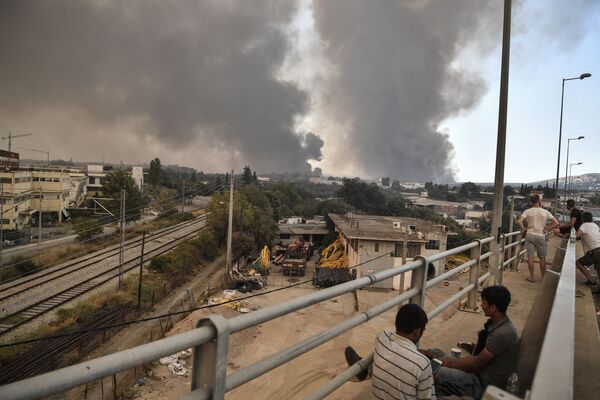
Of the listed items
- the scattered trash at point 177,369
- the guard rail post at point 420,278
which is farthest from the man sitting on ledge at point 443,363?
the scattered trash at point 177,369

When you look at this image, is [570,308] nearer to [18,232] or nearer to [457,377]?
[457,377]

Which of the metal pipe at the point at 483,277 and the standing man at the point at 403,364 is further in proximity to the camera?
the metal pipe at the point at 483,277

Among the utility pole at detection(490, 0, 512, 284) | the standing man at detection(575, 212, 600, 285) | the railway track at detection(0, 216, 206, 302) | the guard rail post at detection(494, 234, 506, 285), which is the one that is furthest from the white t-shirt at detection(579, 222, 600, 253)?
the railway track at detection(0, 216, 206, 302)

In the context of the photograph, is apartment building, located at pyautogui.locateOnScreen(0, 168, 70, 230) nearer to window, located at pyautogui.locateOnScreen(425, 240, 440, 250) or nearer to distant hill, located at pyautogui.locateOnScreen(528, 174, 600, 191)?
window, located at pyautogui.locateOnScreen(425, 240, 440, 250)

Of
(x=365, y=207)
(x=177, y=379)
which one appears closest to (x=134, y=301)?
A: (x=177, y=379)

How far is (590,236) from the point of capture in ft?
21.7

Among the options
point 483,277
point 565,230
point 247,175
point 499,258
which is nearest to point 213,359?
point 483,277

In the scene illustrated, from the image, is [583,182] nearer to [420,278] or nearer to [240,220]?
[240,220]

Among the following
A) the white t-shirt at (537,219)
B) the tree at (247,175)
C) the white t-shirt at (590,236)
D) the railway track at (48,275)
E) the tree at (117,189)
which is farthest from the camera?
the tree at (247,175)

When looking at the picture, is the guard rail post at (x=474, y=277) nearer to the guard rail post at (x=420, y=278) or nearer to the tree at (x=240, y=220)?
the guard rail post at (x=420, y=278)

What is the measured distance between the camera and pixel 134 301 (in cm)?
2355

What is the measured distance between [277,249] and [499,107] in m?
38.8

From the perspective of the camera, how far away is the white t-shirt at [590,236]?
6562mm

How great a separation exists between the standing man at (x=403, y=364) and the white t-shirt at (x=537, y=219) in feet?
21.4
